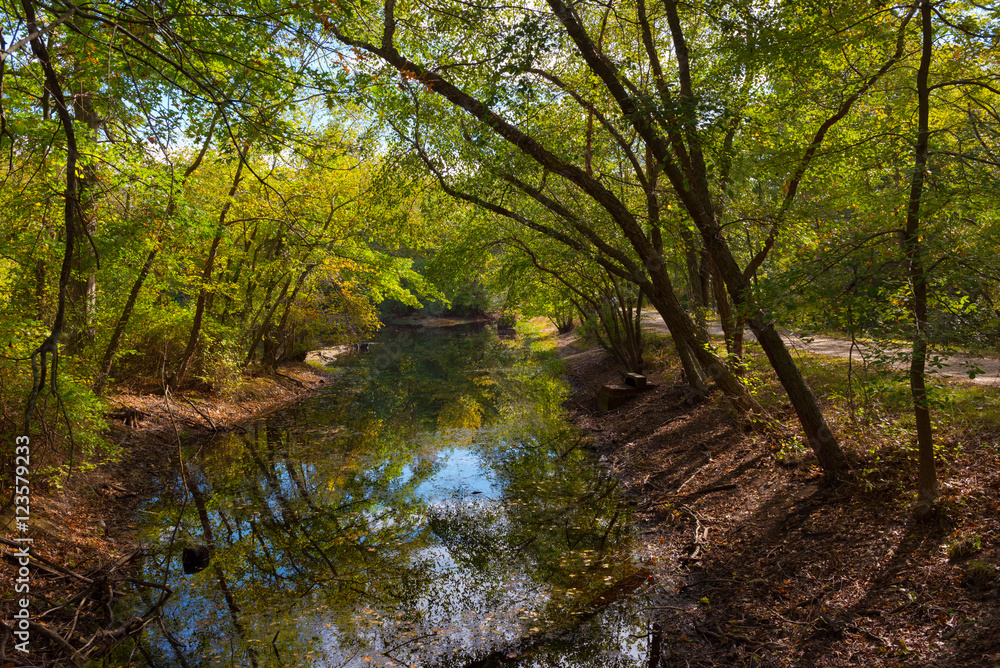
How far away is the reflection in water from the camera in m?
5.63

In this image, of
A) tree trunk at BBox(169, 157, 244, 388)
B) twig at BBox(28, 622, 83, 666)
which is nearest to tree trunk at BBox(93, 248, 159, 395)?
tree trunk at BBox(169, 157, 244, 388)

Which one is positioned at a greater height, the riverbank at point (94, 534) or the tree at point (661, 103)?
the tree at point (661, 103)

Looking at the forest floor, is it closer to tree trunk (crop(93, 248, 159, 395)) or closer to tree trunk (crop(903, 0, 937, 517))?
tree trunk (crop(903, 0, 937, 517))

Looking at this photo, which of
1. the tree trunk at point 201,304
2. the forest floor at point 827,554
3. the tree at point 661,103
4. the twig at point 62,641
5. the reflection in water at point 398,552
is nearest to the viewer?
the twig at point 62,641

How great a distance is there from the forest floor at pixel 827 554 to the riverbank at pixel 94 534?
5.35 m

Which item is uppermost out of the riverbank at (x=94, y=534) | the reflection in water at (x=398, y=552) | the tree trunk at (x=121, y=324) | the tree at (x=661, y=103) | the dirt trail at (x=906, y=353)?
the tree at (x=661, y=103)

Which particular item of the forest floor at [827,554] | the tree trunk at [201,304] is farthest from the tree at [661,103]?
the tree trunk at [201,304]

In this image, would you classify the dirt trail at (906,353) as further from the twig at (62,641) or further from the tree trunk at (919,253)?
the twig at (62,641)

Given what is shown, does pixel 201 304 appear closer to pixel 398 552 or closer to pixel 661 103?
pixel 398 552

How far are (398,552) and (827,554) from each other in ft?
17.1

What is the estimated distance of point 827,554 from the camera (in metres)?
5.99

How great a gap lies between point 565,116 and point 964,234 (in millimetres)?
7887

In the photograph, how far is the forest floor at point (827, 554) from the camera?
4645 mm

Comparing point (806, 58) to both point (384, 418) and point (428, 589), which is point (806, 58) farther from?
point (384, 418)
